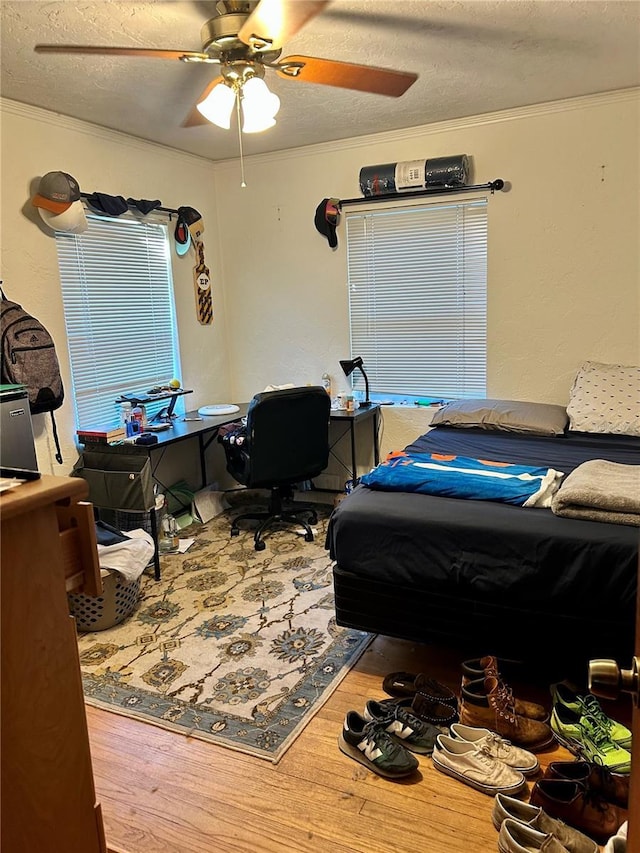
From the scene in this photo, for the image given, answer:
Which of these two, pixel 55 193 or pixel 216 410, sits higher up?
pixel 55 193

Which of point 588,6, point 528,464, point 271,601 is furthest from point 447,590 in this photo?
point 588,6

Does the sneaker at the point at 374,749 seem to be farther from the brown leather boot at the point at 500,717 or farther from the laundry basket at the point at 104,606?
the laundry basket at the point at 104,606

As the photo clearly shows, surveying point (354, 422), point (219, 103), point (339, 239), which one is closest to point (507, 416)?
point (354, 422)

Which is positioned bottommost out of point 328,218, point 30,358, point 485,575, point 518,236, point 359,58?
point 485,575

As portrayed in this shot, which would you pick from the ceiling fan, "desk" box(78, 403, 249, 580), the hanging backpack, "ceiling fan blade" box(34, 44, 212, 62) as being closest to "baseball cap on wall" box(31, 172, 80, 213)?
the hanging backpack

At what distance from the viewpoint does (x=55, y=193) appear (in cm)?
309

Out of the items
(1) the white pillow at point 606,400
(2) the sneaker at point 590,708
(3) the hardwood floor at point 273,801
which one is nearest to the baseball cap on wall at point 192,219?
(1) the white pillow at point 606,400

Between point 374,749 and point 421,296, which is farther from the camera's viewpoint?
point 421,296

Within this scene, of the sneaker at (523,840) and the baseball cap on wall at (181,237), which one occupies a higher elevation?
the baseball cap on wall at (181,237)

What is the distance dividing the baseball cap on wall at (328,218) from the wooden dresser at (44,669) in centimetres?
349

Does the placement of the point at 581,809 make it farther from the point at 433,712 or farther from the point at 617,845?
the point at 433,712

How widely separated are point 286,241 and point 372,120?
3.48 feet

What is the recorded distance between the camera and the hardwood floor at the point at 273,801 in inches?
63.9

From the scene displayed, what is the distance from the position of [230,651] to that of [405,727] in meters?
0.87
